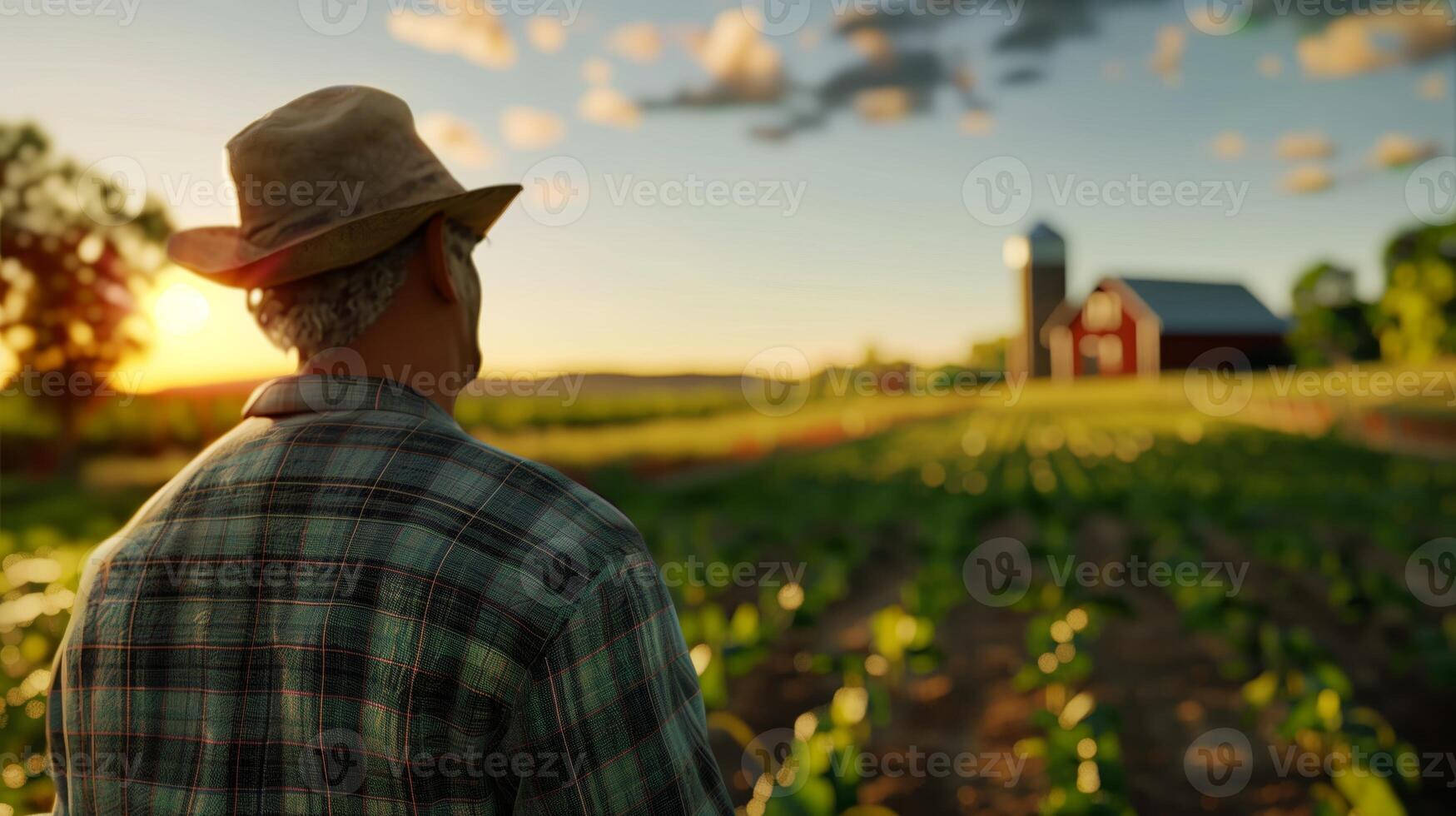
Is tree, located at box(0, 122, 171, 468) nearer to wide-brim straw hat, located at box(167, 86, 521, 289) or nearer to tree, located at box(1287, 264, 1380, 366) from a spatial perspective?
wide-brim straw hat, located at box(167, 86, 521, 289)

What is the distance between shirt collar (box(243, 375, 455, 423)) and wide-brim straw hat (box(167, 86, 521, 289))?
0.17m

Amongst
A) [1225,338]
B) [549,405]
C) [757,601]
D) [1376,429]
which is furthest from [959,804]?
[1225,338]

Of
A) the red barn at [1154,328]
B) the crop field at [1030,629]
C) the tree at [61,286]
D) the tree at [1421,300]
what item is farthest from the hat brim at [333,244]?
the red barn at [1154,328]

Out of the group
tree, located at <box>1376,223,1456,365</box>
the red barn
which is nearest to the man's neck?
tree, located at <box>1376,223,1456,365</box>

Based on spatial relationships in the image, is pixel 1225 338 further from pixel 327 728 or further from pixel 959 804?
pixel 327 728

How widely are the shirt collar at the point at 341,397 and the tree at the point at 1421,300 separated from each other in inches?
740

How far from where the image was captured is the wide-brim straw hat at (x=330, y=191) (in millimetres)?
1287

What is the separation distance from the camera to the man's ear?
1.35 metres

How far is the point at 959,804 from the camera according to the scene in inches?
148

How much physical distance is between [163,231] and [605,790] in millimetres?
11677

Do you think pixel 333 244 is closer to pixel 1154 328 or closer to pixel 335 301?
pixel 335 301

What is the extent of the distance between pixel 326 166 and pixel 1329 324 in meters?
24.0

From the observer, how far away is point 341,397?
4.08 feet

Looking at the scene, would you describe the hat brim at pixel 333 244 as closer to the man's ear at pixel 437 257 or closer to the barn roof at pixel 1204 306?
the man's ear at pixel 437 257
